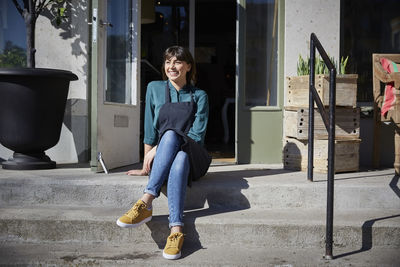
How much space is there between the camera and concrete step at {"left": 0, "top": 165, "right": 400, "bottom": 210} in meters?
2.91

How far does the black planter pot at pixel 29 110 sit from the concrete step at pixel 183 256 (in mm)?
1101

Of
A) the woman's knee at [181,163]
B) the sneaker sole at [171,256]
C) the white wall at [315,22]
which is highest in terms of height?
the white wall at [315,22]

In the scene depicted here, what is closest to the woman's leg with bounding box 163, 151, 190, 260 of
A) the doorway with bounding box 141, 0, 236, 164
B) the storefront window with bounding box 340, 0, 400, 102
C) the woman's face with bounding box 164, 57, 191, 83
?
the woman's face with bounding box 164, 57, 191, 83

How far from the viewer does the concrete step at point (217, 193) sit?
2.91 metres

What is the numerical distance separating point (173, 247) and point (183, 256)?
0.30 feet

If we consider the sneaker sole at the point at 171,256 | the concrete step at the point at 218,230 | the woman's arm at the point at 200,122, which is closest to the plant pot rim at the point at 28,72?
the concrete step at the point at 218,230

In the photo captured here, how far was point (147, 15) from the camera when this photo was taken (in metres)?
4.78

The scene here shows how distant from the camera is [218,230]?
256cm

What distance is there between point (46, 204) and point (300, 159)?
83.4 inches

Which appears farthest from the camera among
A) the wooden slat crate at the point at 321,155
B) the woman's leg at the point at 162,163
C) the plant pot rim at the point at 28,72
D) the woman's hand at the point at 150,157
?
the wooden slat crate at the point at 321,155

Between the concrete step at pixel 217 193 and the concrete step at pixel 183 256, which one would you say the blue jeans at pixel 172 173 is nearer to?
the concrete step at pixel 183 256

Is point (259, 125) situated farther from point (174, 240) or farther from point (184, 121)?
point (174, 240)

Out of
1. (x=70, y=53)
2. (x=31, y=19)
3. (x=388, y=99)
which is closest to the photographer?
(x=388, y=99)

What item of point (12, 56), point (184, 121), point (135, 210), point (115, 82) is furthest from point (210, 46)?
point (135, 210)
